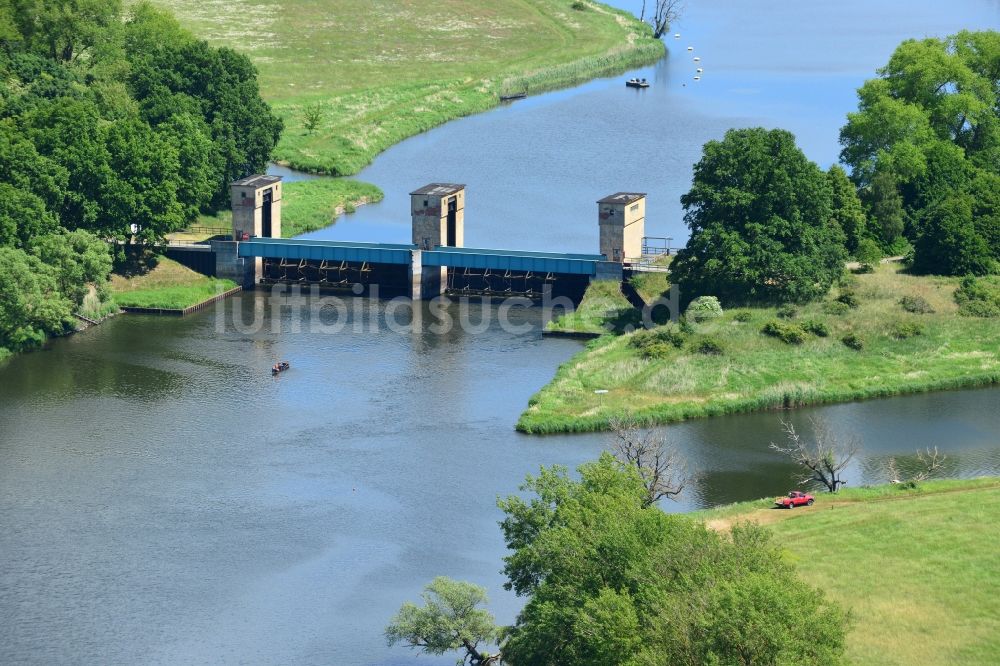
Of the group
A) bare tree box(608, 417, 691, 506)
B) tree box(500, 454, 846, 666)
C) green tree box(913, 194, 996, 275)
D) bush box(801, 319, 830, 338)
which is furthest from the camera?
green tree box(913, 194, 996, 275)

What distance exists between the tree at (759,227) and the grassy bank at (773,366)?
2553mm

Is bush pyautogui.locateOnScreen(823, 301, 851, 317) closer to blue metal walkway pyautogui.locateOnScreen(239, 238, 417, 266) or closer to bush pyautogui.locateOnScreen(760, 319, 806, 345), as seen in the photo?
bush pyautogui.locateOnScreen(760, 319, 806, 345)

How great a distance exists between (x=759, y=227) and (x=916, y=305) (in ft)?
42.4

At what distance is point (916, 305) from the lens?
5354 inches

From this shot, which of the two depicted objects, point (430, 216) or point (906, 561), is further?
point (430, 216)

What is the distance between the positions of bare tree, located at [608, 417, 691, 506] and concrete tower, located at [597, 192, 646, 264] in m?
34.8

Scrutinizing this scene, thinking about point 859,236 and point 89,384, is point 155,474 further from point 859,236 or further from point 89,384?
point 859,236

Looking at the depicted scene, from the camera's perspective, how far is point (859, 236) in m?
150

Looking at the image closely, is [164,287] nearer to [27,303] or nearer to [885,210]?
[27,303]

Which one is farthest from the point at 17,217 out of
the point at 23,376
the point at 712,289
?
the point at 712,289

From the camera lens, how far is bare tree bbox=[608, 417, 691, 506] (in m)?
102

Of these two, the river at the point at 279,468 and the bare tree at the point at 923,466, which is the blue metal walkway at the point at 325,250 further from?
the bare tree at the point at 923,466

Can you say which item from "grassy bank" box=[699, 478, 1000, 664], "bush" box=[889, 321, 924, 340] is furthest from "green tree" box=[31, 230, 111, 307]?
"grassy bank" box=[699, 478, 1000, 664]

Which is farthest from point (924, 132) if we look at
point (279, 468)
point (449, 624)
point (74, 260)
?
point (449, 624)
